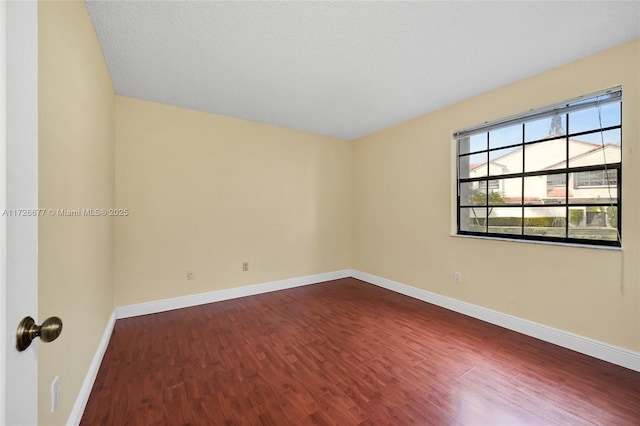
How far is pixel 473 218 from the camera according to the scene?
3164 mm

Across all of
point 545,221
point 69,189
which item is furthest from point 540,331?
point 69,189

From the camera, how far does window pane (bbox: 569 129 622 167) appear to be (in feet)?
7.06

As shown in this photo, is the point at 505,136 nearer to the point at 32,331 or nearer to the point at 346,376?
the point at 346,376

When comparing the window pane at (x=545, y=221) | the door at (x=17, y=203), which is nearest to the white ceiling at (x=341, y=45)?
the window pane at (x=545, y=221)

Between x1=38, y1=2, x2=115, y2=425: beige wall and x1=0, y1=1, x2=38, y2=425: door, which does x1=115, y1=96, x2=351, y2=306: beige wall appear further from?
x1=0, y1=1, x2=38, y2=425: door

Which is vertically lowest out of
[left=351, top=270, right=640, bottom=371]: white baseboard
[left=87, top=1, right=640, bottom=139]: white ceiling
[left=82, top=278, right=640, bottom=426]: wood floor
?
[left=82, top=278, right=640, bottom=426]: wood floor

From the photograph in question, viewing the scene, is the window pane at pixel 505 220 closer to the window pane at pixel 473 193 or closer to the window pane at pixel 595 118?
the window pane at pixel 473 193

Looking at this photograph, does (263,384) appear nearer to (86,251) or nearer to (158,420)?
(158,420)

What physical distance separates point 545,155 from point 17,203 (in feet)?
11.7

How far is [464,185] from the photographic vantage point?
3.24 metres

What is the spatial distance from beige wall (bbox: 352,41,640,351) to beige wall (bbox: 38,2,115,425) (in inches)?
138

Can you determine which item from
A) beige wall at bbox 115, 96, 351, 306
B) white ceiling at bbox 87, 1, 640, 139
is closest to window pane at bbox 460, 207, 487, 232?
white ceiling at bbox 87, 1, 640, 139

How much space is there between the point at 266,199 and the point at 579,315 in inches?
146

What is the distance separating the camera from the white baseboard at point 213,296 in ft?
9.87
